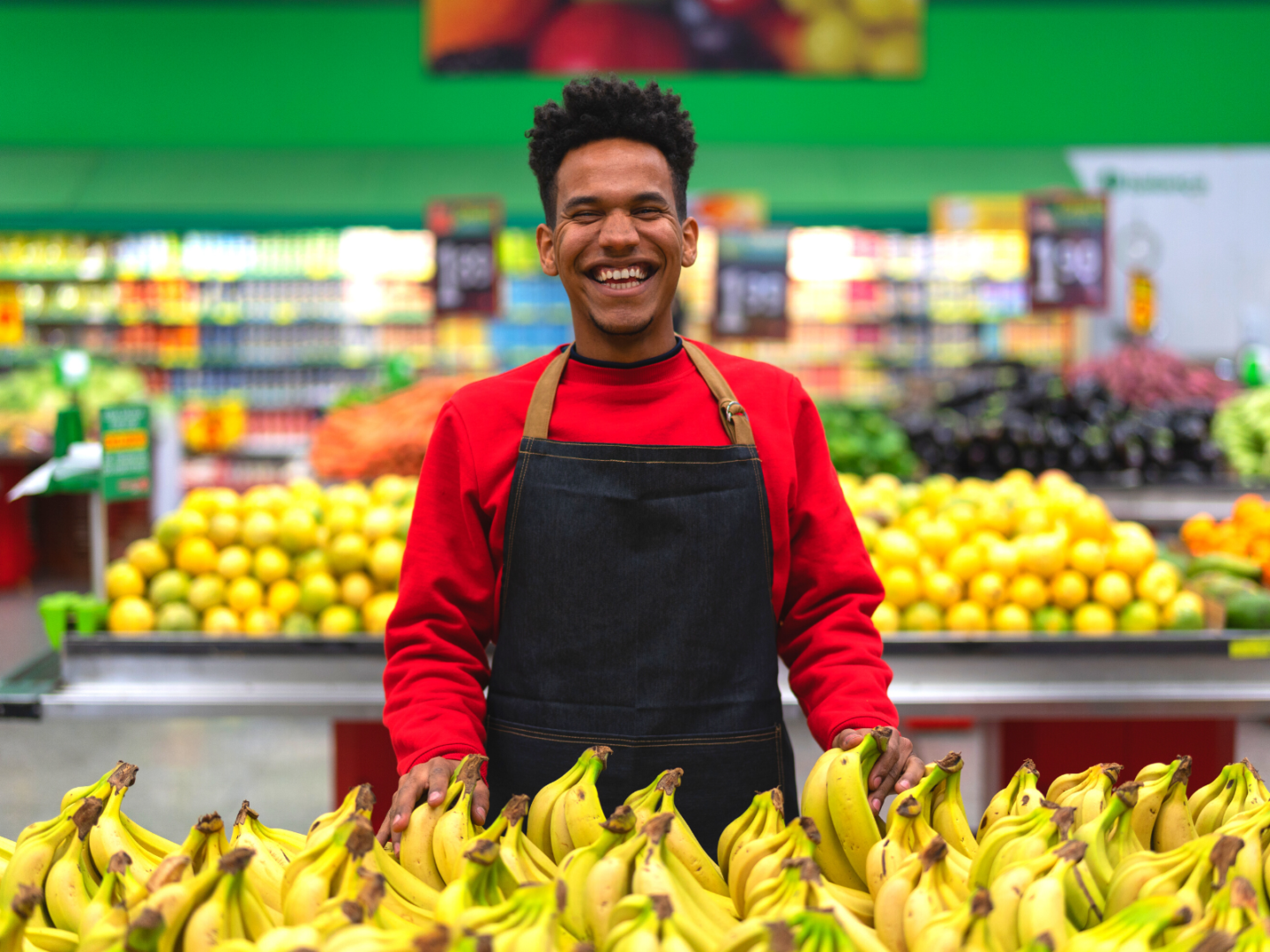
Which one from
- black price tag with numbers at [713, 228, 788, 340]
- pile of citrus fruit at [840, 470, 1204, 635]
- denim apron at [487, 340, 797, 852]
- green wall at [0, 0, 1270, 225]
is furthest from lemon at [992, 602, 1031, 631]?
green wall at [0, 0, 1270, 225]

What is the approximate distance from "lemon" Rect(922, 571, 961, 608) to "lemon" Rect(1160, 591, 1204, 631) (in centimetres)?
51

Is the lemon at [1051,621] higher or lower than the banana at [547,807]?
lower

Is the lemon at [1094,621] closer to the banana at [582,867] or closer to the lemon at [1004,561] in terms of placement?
the lemon at [1004,561]

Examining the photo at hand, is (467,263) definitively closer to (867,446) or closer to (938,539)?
(867,446)

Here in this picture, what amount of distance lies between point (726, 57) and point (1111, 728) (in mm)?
6228

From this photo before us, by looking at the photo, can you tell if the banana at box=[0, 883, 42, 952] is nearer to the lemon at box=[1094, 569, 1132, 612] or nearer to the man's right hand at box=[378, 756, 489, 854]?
the man's right hand at box=[378, 756, 489, 854]

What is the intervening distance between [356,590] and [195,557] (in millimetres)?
436

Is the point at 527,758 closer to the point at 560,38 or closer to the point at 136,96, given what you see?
the point at 560,38

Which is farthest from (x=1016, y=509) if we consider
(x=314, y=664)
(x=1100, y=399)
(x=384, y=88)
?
(x=384, y=88)

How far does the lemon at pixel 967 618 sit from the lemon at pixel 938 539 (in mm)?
209

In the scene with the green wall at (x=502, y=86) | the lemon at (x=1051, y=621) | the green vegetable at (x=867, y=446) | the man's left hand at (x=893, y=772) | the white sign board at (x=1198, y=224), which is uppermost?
the green wall at (x=502, y=86)

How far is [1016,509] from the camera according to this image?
3.19 metres

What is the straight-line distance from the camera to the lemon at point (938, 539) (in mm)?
2979

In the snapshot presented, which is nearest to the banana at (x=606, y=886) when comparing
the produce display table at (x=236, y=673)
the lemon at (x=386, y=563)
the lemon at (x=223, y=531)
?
the produce display table at (x=236, y=673)
